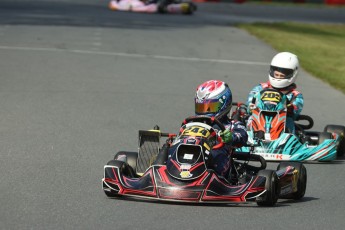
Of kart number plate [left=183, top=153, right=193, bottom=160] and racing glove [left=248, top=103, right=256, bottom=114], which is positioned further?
racing glove [left=248, top=103, right=256, bottom=114]

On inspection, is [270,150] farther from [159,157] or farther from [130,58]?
[130,58]

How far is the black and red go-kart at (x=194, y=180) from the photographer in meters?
7.45

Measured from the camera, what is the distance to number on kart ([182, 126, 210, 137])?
778 centimetres

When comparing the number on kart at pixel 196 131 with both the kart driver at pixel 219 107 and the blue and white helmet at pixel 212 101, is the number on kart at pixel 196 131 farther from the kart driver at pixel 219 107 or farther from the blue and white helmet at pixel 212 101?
the blue and white helmet at pixel 212 101

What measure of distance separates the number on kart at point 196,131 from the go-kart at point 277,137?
2.22 metres

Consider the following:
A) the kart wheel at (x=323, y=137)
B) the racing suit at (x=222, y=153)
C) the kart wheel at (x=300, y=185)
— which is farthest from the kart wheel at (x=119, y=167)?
the kart wheel at (x=323, y=137)

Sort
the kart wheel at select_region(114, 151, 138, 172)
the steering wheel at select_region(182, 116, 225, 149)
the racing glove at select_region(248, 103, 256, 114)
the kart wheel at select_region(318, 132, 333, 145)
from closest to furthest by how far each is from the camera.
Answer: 1. the steering wheel at select_region(182, 116, 225, 149)
2. the kart wheel at select_region(114, 151, 138, 172)
3. the racing glove at select_region(248, 103, 256, 114)
4. the kart wheel at select_region(318, 132, 333, 145)

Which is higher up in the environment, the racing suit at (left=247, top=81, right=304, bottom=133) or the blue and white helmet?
the blue and white helmet

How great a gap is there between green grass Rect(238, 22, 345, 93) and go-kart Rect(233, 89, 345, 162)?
618 centimetres

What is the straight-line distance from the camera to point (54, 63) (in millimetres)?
17500

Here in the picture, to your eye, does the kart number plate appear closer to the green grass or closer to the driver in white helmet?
the driver in white helmet

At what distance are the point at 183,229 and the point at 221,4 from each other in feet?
106

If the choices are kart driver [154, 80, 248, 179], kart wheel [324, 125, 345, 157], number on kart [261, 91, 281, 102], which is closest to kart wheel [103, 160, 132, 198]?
kart driver [154, 80, 248, 179]

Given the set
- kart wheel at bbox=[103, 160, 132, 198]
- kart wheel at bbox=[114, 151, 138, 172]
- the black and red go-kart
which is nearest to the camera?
the black and red go-kart
